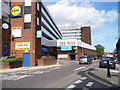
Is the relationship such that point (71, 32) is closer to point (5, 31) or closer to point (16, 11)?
point (16, 11)

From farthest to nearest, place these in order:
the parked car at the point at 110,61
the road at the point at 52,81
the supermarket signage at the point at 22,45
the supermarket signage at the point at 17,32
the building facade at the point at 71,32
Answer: the building facade at the point at 71,32, the supermarket signage at the point at 17,32, the supermarket signage at the point at 22,45, the parked car at the point at 110,61, the road at the point at 52,81

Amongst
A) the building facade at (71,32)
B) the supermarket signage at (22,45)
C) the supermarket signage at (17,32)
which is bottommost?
the supermarket signage at (22,45)

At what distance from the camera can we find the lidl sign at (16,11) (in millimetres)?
26000

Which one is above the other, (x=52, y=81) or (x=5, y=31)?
(x=5, y=31)

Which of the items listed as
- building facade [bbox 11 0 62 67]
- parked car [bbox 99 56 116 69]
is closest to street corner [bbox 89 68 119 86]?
parked car [bbox 99 56 116 69]

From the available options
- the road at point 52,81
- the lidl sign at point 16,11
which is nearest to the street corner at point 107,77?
the road at point 52,81

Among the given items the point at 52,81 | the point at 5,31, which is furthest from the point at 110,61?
the point at 5,31

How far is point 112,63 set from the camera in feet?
61.5

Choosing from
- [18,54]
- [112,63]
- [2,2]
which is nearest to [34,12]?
[2,2]

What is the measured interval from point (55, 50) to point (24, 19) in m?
30.3

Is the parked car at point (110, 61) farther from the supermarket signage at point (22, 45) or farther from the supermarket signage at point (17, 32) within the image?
the supermarket signage at point (17, 32)

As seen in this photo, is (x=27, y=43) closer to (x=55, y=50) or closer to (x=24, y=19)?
(x=24, y=19)

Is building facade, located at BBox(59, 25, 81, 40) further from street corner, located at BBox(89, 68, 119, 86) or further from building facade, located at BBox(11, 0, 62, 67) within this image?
street corner, located at BBox(89, 68, 119, 86)

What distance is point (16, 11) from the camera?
26.3m
